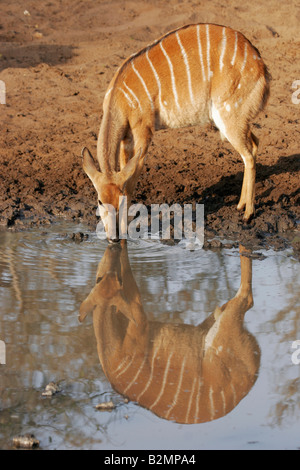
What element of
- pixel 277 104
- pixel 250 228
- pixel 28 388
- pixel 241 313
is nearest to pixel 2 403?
pixel 28 388

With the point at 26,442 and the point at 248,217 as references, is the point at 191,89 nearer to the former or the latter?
the point at 248,217

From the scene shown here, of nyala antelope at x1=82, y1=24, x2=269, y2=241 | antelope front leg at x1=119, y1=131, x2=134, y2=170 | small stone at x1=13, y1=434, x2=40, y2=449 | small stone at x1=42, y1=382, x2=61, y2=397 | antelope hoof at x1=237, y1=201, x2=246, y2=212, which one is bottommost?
small stone at x1=13, y1=434, x2=40, y2=449

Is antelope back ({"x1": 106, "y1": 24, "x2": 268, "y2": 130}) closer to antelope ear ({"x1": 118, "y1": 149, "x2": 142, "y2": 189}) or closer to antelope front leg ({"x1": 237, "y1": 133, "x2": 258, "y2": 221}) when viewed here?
antelope front leg ({"x1": 237, "y1": 133, "x2": 258, "y2": 221})

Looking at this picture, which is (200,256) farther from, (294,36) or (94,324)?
(294,36)

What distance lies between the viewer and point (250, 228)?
20.9ft

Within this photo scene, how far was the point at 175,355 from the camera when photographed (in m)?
4.09

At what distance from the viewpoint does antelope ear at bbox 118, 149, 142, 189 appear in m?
5.78

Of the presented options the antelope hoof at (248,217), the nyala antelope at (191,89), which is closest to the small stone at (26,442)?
the nyala antelope at (191,89)

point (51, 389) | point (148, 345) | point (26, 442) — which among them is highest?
point (148, 345)

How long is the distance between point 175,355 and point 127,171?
2082mm

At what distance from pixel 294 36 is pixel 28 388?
8284 mm

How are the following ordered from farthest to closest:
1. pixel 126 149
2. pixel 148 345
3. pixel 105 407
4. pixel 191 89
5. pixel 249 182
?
pixel 249 182 < pixel 191 89 < pixel 126 149 < pixel 148 345 < pixel 105 407

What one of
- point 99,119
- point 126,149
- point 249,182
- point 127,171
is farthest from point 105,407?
point 99,119

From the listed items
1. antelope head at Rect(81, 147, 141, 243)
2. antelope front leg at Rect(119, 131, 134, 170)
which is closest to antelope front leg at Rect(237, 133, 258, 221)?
antelope front leg at Rect(119, 131, 134, 170)
